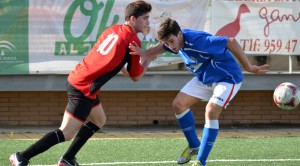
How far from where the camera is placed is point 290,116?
13.9m

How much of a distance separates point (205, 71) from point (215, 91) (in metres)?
0.25

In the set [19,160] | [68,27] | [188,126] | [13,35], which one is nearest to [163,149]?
[188,126]

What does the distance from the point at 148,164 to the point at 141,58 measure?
144cm

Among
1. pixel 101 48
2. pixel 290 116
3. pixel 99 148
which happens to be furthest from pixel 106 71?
pixel 290 116

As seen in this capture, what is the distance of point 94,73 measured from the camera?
765 cm

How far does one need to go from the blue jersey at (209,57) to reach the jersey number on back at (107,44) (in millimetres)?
844

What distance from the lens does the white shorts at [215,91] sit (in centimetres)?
827

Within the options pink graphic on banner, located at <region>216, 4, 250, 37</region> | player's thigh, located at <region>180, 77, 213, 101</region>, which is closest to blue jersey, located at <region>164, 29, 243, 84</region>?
player's thigh, located at <region>180, 77, 213, 101</region>

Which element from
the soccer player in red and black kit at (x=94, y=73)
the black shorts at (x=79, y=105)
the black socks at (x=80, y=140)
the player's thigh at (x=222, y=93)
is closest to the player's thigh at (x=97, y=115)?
the black socks at (x=80, y=140)

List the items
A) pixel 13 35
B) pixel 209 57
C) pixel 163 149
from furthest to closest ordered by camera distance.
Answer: pixel 13 35 < pixel 163 149 < pixel 209 57

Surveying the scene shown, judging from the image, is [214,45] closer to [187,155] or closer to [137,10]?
[137,10]

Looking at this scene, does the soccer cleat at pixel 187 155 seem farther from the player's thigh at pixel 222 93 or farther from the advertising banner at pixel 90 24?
the advertising banner at pixel 90 24

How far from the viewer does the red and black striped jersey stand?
764 centimetres

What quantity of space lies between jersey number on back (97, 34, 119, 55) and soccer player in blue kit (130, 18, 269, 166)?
0.96 ft
